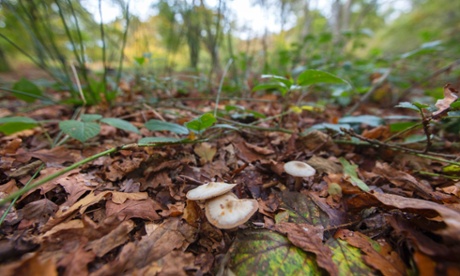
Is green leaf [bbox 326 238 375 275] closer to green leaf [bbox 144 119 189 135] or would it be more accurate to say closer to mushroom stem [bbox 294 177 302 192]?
mushroom stem [bbox 294 177 302 192]

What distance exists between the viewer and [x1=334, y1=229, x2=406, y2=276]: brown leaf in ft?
3.06

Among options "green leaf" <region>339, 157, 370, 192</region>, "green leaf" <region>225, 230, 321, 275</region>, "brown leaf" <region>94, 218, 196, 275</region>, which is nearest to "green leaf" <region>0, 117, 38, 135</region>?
"brown leaf" <region>94, 218, 196, 275</region>

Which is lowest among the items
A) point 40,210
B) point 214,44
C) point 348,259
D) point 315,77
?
point 348,259

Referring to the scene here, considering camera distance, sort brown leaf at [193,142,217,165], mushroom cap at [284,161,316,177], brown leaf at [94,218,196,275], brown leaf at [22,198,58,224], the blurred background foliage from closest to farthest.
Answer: brown leaf at [94,218,196,275] < brown leaf at [22,198,58,224] < mushroom cap at [284,161,316,177] < brown leaf at [193,142,217,165] < the blurred background foliage

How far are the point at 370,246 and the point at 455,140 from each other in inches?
83.5

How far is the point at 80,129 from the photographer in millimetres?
1491

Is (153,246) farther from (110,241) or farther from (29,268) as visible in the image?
(29,268)

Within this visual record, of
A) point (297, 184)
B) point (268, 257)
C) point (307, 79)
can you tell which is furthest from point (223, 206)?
point (307, 79)

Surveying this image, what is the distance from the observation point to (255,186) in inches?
59.2

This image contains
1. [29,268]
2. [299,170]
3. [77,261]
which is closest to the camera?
[29,268]

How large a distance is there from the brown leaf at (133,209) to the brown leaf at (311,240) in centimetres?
73

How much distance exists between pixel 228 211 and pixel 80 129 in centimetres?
126

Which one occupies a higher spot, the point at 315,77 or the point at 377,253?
the point at 315,77

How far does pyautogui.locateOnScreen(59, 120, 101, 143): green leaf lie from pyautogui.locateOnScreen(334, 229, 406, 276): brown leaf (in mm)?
1740
